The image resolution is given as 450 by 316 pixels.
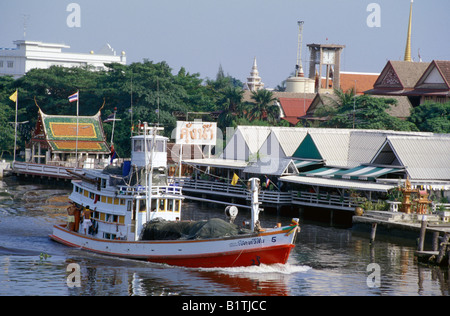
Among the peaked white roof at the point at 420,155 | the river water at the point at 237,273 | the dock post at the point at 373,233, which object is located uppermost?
the peaked white roof at the point at 420,155

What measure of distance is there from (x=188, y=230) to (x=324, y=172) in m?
24.7

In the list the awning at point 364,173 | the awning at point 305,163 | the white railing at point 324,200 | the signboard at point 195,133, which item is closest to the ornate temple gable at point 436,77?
the awning at point 305,163

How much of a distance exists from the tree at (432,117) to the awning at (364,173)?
23704 millimetres

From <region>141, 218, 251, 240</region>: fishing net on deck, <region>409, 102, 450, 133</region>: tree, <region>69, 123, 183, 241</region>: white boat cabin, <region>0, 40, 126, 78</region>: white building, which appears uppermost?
<region>0, 40, 126, 78</region>: white building

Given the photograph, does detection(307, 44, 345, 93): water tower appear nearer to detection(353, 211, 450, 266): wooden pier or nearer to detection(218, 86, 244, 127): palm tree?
detection(218, 86, 244, 127): palm tree

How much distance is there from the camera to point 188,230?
35.0 metres

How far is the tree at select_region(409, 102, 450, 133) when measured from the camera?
253 feet

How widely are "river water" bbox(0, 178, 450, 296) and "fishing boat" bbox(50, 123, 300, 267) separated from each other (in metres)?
0.56

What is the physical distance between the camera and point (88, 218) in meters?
39.8

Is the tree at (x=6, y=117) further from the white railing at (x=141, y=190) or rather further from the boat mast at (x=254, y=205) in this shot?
the boat mast at (x=254, y=205)

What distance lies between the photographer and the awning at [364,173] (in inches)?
2105

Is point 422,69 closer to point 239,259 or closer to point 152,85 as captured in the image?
point 152,85

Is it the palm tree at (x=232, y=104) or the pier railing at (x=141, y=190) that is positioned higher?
the palm tree at (x=232, y=104)

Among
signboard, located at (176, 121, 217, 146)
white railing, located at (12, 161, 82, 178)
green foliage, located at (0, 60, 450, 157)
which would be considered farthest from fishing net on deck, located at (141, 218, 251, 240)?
green foliage, located at (0, 60, 450, 157)
